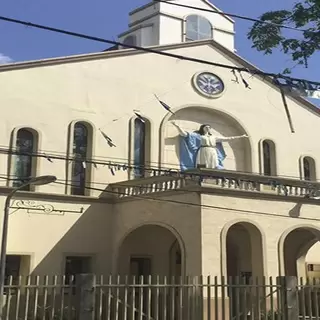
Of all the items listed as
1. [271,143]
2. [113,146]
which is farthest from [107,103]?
[271,143]

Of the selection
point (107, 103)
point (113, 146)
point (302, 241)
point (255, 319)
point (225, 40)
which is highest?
point (225, 40)

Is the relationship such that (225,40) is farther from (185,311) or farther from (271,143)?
(185,311)

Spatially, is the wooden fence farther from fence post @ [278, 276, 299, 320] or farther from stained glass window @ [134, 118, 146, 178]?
stained glass window @ [134, 118, 146, 178]

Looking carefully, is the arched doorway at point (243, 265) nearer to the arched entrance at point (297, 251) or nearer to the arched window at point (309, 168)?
the arched entrance at point (297, 251)

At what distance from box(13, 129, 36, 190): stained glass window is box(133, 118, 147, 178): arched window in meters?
3.83

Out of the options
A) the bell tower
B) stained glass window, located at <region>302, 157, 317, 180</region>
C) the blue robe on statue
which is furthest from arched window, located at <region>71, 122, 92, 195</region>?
stained glass window, located at <region>302, 157, 317, 180</region>

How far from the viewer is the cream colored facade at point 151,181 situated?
673 inches

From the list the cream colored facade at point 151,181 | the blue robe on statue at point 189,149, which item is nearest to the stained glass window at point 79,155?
the cream colored facade at point 151,181

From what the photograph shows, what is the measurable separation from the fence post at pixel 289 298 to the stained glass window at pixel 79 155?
908 cm

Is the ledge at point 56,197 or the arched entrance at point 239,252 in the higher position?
the ledge at point 56,197

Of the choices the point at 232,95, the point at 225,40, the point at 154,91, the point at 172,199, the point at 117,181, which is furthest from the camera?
the point at 225,40

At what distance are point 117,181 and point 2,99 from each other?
494 centimetres

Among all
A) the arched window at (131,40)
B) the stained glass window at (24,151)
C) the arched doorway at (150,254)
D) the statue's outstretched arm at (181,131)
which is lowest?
the arched doorway at (150,254)

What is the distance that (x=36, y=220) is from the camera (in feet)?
60.7
